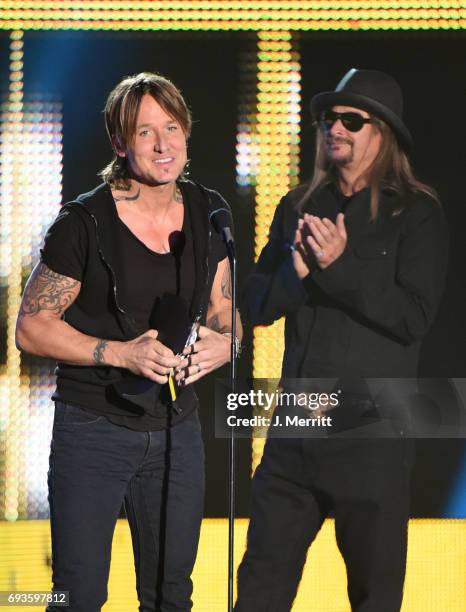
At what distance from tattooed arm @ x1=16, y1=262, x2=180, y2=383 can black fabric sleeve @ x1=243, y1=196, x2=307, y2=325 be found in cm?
87

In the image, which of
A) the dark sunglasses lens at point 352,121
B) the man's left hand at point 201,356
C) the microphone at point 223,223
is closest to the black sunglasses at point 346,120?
the dark sunglasses lens at point 352,121

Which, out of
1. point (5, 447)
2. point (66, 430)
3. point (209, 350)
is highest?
point (209, 350)

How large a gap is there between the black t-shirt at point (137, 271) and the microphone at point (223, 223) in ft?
0.31

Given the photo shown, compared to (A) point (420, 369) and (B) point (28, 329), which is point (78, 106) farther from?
(A) point (420, 369)

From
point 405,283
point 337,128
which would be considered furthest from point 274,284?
point 337,128

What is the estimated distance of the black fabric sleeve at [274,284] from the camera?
3.31m

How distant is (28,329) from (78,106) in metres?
1.15


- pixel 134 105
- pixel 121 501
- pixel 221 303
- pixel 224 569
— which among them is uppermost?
pixel 134 105

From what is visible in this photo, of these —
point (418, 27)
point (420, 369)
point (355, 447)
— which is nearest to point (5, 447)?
point (355, 447)

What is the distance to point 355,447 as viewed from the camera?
3270mm

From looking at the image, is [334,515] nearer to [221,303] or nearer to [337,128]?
[221,303]

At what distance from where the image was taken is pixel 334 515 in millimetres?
3258

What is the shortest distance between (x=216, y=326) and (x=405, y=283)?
0.76m

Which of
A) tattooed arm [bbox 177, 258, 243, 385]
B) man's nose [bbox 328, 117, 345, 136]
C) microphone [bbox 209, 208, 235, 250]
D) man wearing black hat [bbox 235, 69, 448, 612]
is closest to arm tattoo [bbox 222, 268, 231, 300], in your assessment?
tattooed arm [bbox 177, 258, 243, 385]
